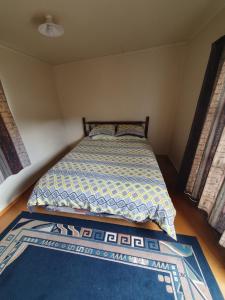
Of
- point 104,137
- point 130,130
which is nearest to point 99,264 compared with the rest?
point 104,137

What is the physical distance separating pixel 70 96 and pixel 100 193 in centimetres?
260

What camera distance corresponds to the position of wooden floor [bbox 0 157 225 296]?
1157 mm

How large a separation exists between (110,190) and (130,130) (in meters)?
1.62

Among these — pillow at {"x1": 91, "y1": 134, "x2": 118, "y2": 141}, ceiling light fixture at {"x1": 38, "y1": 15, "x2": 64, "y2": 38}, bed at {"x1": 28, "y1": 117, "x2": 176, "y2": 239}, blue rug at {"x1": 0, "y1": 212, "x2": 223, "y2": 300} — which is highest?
ceiling light fixture at {"x1": 38, "y1": 15, "x2": 64, "y2": 38}

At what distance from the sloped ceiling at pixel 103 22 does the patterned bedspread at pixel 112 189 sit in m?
1.66

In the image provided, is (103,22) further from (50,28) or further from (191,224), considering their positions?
(191,224)

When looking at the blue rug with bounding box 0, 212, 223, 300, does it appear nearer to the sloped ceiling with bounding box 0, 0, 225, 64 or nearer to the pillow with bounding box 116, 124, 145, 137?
the pillow with bounding box 116, 124, 145, 137

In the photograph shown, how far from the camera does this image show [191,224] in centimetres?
150

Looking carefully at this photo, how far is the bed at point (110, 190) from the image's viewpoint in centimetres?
120

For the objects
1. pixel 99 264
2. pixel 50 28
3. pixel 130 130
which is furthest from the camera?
pixel 130 130

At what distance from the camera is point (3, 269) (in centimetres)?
116

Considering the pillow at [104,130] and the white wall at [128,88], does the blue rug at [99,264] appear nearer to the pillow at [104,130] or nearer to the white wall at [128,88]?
→ the pillow at [104,130]

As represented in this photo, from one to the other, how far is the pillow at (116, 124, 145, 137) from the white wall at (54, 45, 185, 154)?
27cm

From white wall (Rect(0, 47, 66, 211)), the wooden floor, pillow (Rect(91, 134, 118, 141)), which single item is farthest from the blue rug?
pillow (Rect(91, 134, 118, 141))
